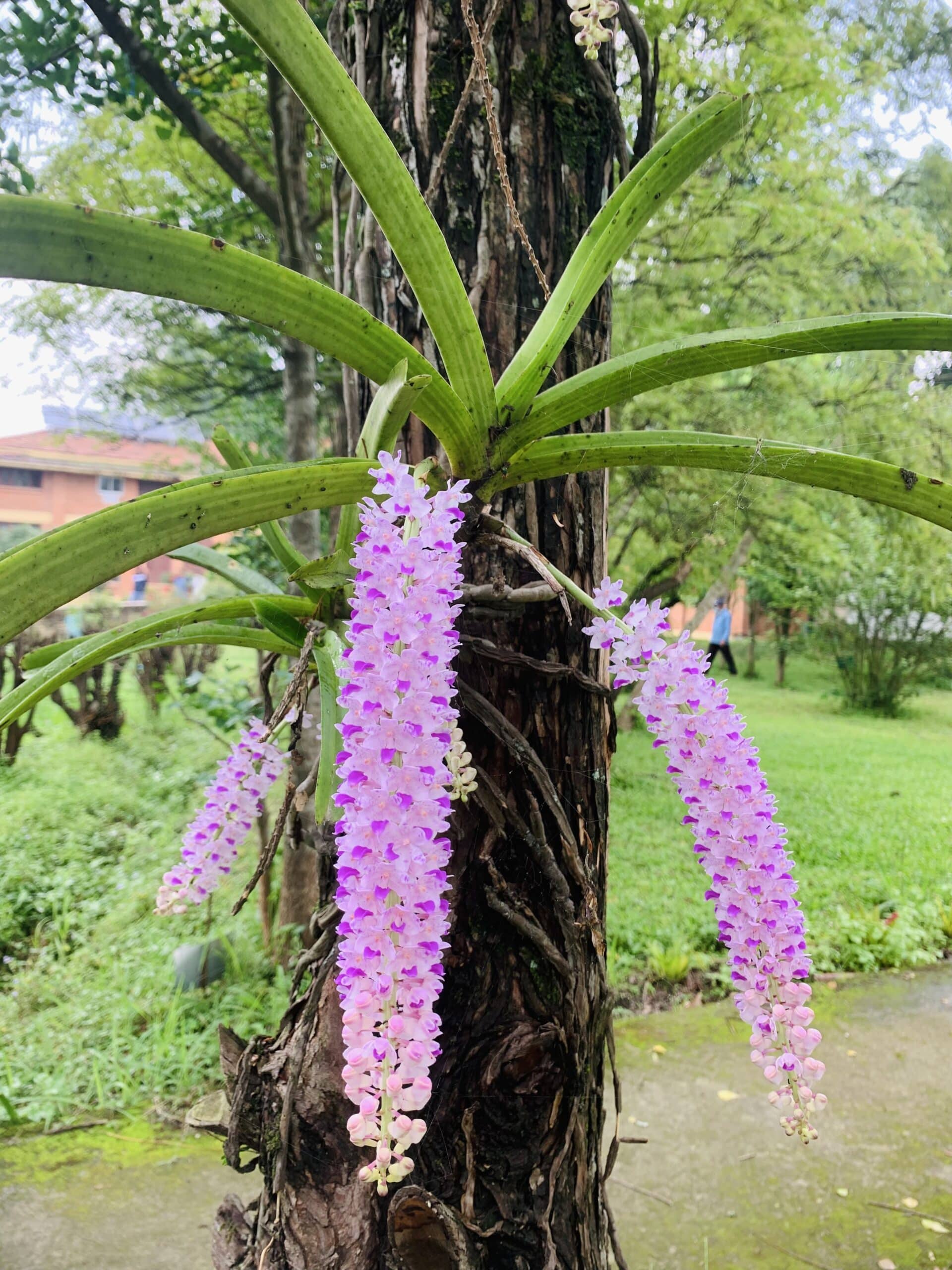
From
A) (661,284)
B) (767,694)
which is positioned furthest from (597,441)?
(767,694)

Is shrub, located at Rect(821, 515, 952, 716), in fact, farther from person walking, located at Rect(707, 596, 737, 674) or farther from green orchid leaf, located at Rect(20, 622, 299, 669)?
green orchid leaf, located at Rect(20, 622, 299, 669)

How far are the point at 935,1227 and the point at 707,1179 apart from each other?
0.43 m

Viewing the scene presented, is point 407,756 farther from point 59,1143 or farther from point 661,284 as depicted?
point 661,284

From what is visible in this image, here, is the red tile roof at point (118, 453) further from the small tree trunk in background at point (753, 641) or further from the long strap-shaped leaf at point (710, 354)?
the small tree trunk in background at point (753, 641)

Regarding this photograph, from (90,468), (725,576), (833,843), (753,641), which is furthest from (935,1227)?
(753,641)

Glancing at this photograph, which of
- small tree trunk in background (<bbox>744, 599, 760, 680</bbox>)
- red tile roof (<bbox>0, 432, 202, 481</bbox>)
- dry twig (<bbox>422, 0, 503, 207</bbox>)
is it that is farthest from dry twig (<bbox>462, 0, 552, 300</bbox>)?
small tree trunk in background (<bbox>744, 599, 760, 680</bbox>)

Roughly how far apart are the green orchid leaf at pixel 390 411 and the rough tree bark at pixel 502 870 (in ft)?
0.43

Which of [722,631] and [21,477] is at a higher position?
[21,477]

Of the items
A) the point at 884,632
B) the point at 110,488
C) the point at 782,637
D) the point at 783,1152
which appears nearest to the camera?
the point at 783,1152

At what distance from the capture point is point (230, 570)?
939 millimetres

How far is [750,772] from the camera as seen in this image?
61 cm

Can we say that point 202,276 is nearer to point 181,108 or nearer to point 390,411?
point 390,411

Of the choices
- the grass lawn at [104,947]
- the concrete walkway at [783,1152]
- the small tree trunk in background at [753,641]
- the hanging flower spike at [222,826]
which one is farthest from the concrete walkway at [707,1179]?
the small tree trunk in background at [753,641]

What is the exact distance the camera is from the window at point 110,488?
629 cm
